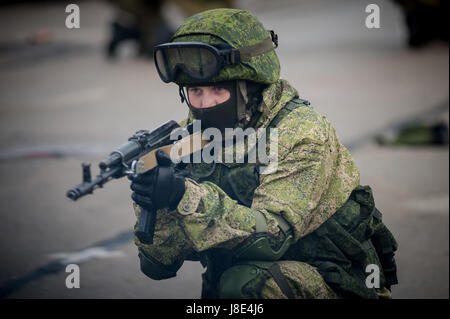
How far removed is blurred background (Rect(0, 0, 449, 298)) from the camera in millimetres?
Result: 3947

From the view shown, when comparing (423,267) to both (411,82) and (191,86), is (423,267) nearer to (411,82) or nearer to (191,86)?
(191,86)

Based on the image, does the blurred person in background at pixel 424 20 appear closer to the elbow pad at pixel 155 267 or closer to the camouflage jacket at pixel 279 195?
the camouflage jacket at pixel 279 195

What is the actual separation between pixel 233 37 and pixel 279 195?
66 centimetres

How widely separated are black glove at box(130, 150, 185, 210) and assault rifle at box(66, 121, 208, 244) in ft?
0.12

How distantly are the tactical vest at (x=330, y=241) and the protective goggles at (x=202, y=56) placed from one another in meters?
0.30

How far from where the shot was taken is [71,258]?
4027mm

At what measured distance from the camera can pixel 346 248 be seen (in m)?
2.57

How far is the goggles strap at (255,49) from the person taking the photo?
96.0 inches

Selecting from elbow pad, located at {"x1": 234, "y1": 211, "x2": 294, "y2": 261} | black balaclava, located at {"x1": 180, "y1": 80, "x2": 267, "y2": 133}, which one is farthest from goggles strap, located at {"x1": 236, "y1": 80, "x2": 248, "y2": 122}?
elbow pad, located at {"x1": 234, "y1": 211, "x2": 294, "y2": 261}

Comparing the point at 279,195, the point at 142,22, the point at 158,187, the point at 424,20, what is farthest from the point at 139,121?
the point at 424,20

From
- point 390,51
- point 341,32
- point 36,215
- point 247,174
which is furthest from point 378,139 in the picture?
point 341,32

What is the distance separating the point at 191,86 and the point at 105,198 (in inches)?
112

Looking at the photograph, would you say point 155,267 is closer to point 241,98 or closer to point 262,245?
point 262,245

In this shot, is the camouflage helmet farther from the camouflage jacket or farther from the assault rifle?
the assault rifle
